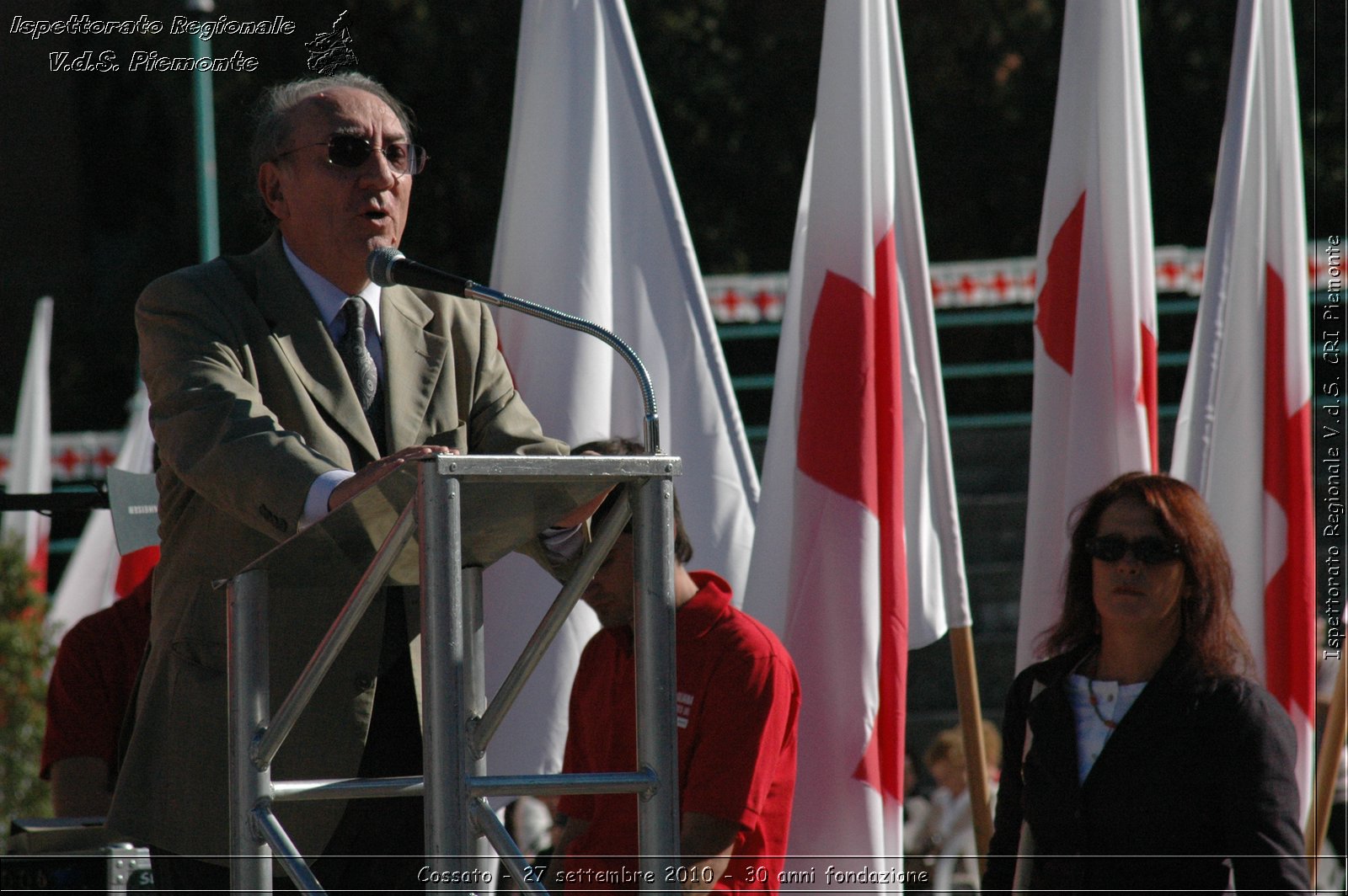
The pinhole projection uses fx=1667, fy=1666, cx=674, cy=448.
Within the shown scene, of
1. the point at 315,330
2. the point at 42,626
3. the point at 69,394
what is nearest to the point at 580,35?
the point at 315,330

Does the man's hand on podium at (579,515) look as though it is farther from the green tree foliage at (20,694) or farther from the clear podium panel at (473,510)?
the green tree foliage at (20,694)

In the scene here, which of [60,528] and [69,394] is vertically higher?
[69,394]

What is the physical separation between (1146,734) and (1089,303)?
1.62m

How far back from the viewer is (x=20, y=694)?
9.10 metres

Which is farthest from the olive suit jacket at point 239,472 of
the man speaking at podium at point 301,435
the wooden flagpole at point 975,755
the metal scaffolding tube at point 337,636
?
the wooden flagpole at point 975,755

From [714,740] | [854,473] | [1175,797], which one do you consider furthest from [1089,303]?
[714,740]

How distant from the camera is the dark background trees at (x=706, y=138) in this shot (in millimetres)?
14273

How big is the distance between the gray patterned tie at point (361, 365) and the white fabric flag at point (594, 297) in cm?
175

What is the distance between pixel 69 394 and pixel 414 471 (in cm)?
1373

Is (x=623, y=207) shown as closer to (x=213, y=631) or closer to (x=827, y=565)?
(x=827, y=565)

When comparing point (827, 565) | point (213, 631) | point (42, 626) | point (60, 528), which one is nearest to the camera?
point (213, 631)

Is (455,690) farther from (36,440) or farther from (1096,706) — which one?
(36,440)

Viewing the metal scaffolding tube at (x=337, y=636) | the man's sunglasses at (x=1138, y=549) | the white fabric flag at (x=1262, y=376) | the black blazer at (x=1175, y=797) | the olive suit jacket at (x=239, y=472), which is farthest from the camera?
the white fabric flag at (x=1262, y=376)

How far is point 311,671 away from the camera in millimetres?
2059
